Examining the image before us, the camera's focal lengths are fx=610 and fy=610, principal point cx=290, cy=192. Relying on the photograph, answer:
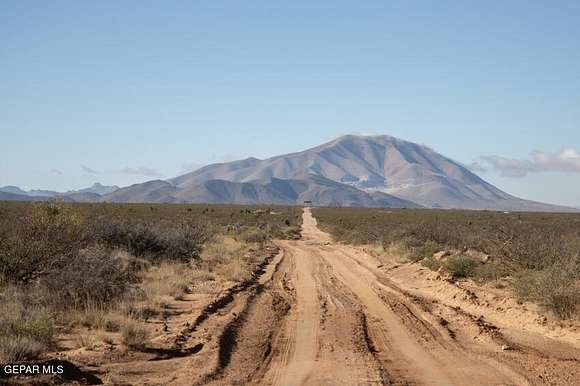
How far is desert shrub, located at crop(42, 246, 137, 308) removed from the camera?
13.0m

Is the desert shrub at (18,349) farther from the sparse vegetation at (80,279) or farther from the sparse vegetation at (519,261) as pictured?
the sparse vegetation at (519,261)

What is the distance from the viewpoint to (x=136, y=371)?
8922mm

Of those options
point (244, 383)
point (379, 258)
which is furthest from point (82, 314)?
point (379, 258)

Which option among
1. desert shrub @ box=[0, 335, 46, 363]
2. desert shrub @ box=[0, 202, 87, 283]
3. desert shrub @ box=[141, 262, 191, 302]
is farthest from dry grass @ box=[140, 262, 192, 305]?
desert shrub @ box=[0, 335, 46, 363]

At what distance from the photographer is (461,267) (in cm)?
2116

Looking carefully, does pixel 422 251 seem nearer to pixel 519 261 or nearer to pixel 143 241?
pixel 519 261

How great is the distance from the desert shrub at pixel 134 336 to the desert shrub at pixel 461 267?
13.0 meters

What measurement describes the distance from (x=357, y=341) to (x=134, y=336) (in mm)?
4073

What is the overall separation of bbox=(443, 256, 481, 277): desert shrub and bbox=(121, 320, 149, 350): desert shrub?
13.0 metres

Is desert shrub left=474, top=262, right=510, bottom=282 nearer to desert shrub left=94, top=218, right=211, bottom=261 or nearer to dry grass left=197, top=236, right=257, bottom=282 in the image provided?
dry grass left=197, top=236, right=257, bottom=282

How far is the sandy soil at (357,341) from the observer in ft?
29.7

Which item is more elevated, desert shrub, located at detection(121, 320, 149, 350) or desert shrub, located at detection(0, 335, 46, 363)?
desert shrub, located at detection(0, 335, 46, 363)

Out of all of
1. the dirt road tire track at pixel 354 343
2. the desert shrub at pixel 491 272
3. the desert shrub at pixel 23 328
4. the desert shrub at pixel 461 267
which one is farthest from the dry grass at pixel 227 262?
the desert shrub at pixel 23 328

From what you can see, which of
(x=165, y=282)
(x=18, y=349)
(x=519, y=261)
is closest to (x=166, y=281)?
(x=165, y=282)
